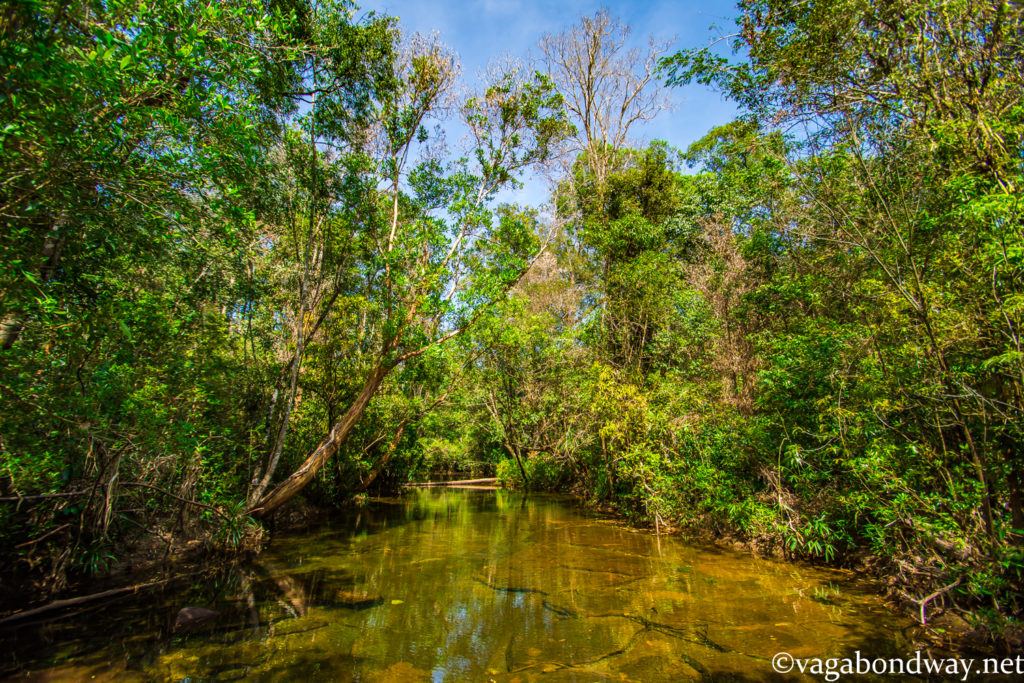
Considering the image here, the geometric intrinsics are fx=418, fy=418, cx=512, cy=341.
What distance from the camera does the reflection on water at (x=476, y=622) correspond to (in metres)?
3.98

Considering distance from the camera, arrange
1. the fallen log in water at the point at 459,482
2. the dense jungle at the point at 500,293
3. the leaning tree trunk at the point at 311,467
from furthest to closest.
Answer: the fallen log in water at the point at 459,482 < the leaning tree trunk at the point at 311,467 < the dense jungle at the point at 500,293

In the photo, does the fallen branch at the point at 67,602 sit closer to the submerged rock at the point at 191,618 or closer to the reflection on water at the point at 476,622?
the reflection on water at the point at 476,622

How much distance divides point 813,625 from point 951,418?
2781 millimetres

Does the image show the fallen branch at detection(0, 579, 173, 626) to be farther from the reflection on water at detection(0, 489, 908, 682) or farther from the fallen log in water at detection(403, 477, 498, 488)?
the fallen log in water at detection(403, 477, 498, 488)

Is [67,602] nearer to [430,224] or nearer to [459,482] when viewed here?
[430,224]

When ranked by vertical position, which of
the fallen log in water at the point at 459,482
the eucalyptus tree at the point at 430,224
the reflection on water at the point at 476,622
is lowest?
the fallen log in water at the point at 459,482

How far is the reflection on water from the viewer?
398 cm

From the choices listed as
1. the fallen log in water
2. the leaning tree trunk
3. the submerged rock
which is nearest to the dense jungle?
the leaning tree trunk

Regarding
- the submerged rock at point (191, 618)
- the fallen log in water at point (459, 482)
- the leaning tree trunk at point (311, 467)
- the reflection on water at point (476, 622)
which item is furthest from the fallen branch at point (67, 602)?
the fallen log in water at point (459, 482)

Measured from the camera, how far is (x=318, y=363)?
12477 millimetres

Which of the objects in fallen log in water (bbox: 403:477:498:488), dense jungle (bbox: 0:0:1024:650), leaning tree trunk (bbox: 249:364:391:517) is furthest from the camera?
fallen log in water (bbox: 403:477:498:488)

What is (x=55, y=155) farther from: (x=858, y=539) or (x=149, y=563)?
(x=858, y=539)

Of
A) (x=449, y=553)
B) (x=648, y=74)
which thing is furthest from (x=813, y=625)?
(x=648, y=74)

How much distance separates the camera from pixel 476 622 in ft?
16.7
